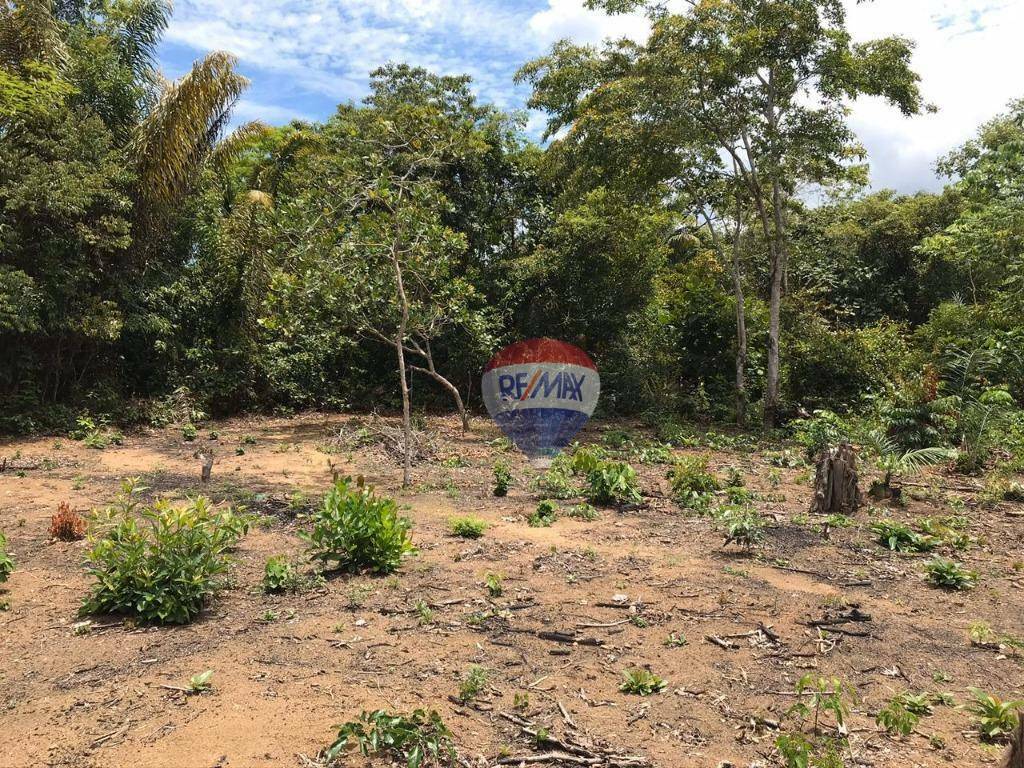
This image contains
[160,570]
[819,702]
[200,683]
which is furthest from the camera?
[160,570]

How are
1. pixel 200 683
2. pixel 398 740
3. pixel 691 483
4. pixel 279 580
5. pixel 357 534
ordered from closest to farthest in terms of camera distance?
pixel 398 740 < pixel 200 683 < pixel 279 580 < pixel 357 534 < pixel 691 483

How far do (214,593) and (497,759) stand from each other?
106 inches

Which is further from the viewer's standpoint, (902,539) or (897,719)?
(902,539)

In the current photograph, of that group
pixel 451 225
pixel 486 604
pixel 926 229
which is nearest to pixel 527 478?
pixel 486 604

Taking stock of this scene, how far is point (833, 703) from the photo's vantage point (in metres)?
3.18

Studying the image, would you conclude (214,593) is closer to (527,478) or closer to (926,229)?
(527,478)

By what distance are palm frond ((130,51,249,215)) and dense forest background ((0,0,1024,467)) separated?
46 millimetres

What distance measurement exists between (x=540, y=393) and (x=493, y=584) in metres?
8.08

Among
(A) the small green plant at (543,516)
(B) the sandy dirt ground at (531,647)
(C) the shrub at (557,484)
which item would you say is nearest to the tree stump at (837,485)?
(B) the sandy dirt ground at (531,647)

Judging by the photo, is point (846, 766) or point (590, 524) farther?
point (590, 524)

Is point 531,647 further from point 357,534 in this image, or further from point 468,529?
point 468,529

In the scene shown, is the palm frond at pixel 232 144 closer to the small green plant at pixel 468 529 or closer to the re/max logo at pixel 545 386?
the re/max logo at pixel 545 386

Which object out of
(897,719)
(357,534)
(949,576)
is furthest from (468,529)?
(897,719)

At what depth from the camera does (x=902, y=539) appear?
6.50 metres
